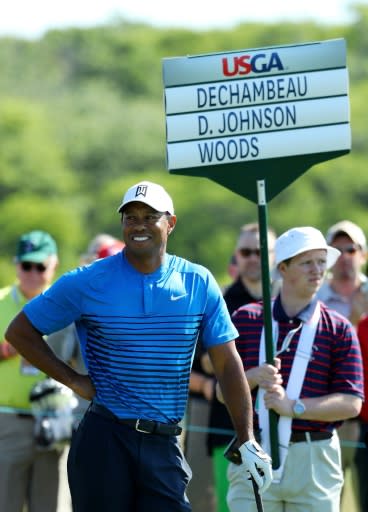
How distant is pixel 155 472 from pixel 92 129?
119ft

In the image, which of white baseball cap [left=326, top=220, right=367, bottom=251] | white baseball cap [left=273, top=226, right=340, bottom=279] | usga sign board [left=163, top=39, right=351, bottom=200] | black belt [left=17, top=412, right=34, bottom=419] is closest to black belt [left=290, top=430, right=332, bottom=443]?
white baseball cap [left=273, top=226, right=340, bottom=279]

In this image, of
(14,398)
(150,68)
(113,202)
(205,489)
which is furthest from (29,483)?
(150,68)

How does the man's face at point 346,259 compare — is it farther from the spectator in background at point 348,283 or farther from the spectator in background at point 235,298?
the spectator in background at point 235,298

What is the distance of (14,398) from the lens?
7.82 m

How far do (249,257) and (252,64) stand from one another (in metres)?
2.33

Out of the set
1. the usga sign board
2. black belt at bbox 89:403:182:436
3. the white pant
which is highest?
the usga sign board

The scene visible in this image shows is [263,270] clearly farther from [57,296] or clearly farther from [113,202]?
[113,202]

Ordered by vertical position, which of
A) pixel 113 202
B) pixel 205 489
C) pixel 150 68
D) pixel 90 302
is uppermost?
pixel 150 68

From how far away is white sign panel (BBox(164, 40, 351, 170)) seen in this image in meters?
6.39

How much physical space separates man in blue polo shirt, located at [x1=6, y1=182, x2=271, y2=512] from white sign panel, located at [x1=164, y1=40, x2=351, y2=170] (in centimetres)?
84

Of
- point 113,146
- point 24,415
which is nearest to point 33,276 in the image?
point 24,415

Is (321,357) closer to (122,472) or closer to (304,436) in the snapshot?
(304,436)

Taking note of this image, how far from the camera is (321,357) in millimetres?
6387

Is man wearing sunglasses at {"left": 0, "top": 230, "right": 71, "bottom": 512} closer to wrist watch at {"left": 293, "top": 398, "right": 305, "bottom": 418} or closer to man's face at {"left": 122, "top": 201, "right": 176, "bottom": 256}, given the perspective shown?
wrist watch at {"left": 293, "top": 398, "right": 305, "bottom": 418}
